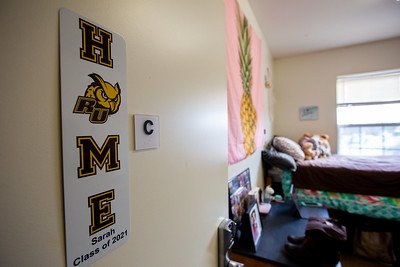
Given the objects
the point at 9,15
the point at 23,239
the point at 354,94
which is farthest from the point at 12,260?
the point at 354,94

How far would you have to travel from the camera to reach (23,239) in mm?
260

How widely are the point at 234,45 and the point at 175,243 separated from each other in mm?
1315

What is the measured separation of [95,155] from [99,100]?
0.33 feet

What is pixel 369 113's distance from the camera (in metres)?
3.09

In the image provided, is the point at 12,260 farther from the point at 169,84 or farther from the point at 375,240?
the point at 375,240

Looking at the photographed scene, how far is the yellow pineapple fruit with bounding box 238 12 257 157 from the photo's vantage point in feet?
5.24

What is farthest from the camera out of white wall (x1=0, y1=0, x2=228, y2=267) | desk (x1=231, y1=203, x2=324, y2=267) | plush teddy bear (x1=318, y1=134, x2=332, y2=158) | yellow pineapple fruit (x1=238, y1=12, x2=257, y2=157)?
plush teddy bear (x1=318, y1=134, x2=332, y2=158)

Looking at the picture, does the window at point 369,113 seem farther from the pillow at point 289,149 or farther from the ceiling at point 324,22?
the pillow at point 289,149

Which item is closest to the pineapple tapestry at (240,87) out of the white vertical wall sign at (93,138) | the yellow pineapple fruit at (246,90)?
the yellow pineapple fruit at (246,90)

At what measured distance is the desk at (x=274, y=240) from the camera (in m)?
1.08

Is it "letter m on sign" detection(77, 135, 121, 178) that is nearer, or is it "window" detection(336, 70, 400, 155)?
"letter m on sign" detection(77, 135, 121, 178)

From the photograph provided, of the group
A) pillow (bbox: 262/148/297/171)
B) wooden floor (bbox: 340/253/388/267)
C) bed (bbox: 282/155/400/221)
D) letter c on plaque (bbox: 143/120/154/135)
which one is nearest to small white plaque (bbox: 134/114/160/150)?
letter c on plaque (bbox: 143/120/154/135)

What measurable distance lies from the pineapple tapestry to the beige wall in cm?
184

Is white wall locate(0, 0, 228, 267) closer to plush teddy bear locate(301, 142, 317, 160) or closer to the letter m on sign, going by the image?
the letter m on sign
